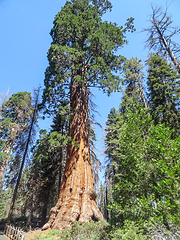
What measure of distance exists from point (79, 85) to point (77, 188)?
575 cm

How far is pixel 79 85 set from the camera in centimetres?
888

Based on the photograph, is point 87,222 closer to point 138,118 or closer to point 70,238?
point 70,238

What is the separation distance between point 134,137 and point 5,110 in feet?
51.7

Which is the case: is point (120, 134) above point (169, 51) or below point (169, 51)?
below

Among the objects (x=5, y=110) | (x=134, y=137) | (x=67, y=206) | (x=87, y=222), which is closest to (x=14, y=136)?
(x=5, y=110)

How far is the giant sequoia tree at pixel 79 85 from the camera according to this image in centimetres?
694

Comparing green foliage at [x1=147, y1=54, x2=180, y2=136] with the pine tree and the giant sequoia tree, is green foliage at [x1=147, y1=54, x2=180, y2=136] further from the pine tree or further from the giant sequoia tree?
the pine tree

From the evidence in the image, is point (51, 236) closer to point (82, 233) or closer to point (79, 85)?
point (82, 233)

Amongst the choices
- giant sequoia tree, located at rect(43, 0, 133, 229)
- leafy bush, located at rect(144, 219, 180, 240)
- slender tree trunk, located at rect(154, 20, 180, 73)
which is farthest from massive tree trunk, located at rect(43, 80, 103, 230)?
slender tree trunk, located at rect(154, 20, 180, 73)

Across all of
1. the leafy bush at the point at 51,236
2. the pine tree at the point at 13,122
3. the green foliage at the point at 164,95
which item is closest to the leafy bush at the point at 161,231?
the leafy bush at the point at 51,236

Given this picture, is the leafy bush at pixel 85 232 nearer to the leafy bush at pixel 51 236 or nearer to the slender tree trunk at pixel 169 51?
the leafy bush at pixel 51 236

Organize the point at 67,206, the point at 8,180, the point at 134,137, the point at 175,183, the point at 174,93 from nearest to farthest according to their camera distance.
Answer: the point at 175,183
the point at 134,137
the point at 67,206
the point at 174,93
the point at 8,180

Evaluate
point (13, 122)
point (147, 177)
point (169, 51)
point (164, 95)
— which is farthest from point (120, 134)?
point (13, 122)

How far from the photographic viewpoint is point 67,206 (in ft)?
22.5
